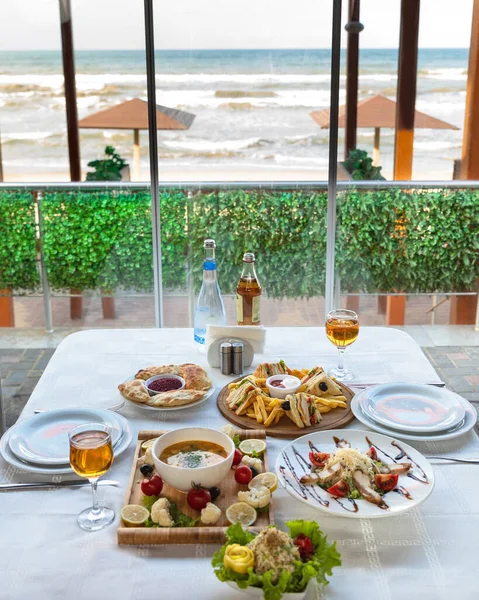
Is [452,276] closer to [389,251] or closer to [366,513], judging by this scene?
[389,251]

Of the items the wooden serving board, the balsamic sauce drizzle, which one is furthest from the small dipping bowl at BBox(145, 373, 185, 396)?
the balsamic sauce drizzle

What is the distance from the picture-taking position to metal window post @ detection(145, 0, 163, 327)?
3.25 metres

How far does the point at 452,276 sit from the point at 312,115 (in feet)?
3.79

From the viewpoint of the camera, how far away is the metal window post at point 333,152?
3273mm

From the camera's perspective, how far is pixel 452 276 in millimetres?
3865

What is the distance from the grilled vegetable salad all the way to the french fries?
477 millimetres

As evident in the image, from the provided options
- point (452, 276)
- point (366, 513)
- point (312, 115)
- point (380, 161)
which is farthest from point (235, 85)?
point (366, 513)

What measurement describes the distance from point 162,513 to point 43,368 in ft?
9.32

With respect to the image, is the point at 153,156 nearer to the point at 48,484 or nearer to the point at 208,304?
the point at 208,304

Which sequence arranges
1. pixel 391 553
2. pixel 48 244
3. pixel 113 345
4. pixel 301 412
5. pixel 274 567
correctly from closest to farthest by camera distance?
pixel 274 567, pixel 391 553, pixel 301 412, pixel 113 345, pixel 48 244

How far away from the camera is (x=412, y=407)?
161 cm

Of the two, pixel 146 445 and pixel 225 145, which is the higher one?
pixel 225 145

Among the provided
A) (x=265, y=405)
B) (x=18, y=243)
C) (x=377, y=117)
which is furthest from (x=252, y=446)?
(x=18, y=243)

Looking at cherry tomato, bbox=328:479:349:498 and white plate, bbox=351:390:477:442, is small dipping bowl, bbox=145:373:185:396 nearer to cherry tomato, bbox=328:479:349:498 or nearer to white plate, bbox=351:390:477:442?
white plate, bbox=351:390:477:442
